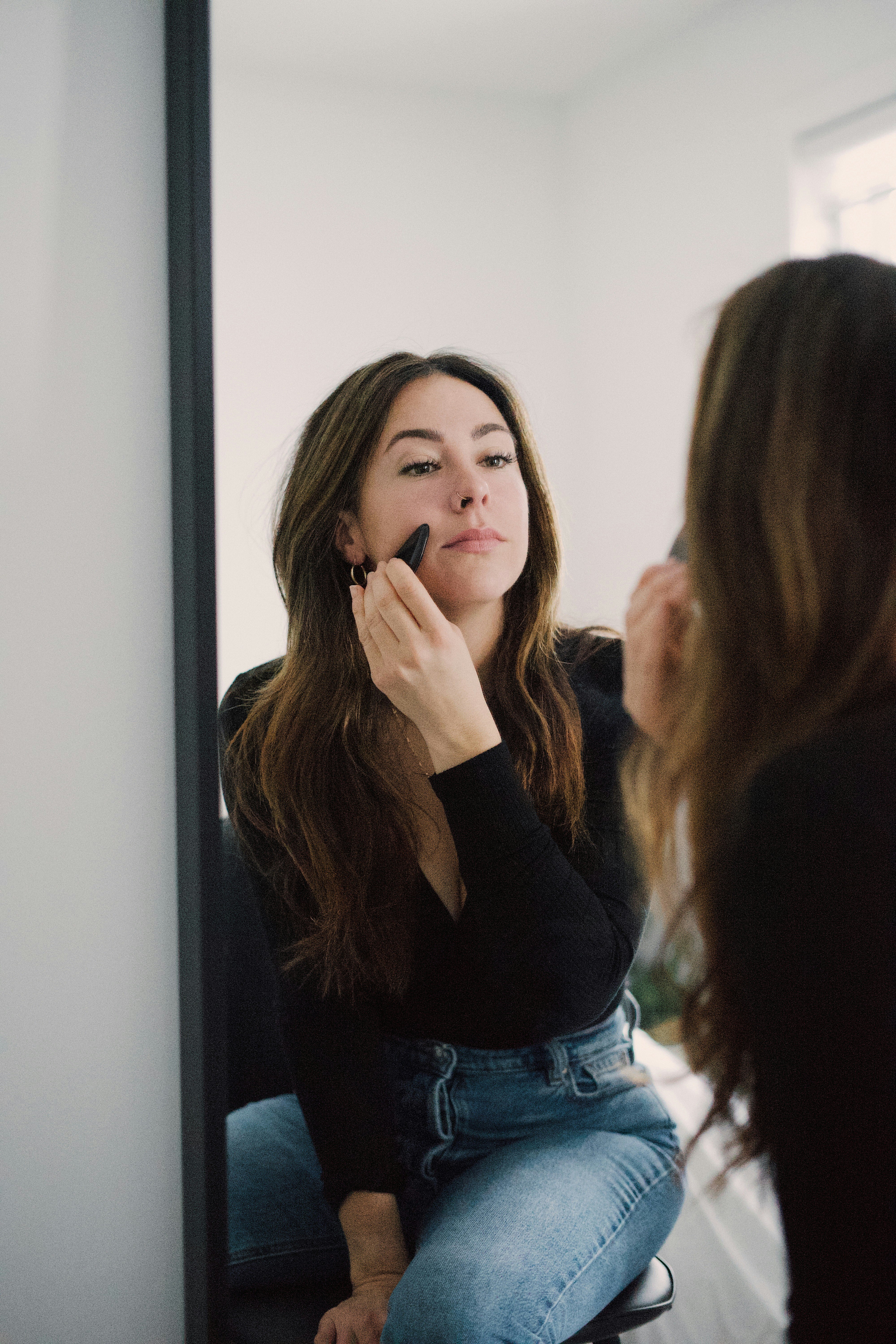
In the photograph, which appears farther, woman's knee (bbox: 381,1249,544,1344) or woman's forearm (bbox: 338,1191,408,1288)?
woman's forearm (bbox: 338,1191,408,1288)

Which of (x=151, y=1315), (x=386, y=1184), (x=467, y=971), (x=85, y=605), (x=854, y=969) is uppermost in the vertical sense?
(x=85, y=605)

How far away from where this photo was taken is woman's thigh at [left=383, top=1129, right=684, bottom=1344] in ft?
2.24

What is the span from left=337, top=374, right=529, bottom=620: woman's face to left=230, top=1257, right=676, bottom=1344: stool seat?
55 centimetres

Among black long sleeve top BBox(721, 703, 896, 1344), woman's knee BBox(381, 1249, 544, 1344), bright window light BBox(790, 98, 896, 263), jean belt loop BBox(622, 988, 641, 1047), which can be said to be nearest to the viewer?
black long sleeve top BBox(721, 703, 896, 1344)

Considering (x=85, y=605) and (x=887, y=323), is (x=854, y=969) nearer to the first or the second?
(x=887, y=323)

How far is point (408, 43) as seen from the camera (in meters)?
0.74

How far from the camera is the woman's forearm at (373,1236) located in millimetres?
781

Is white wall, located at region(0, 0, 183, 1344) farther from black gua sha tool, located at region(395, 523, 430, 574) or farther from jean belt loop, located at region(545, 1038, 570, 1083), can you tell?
jean belt loop, located at region(545, 1038, 570, 1083)

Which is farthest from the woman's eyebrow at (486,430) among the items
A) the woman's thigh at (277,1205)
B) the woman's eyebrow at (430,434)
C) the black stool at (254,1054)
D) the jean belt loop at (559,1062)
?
the woman's thigh at (277,1205)

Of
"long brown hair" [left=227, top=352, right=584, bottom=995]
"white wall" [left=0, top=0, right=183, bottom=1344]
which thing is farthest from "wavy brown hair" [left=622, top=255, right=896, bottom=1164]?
"white wall" [left=0, top=0, right=183, bottom=1344]

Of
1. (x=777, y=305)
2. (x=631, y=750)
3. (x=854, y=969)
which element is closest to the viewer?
(x=854, y=969)

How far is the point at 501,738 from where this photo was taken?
2.43 feet

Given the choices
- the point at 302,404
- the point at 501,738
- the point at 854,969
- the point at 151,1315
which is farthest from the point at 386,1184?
the point at 302,404

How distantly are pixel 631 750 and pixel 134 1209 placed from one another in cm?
60
